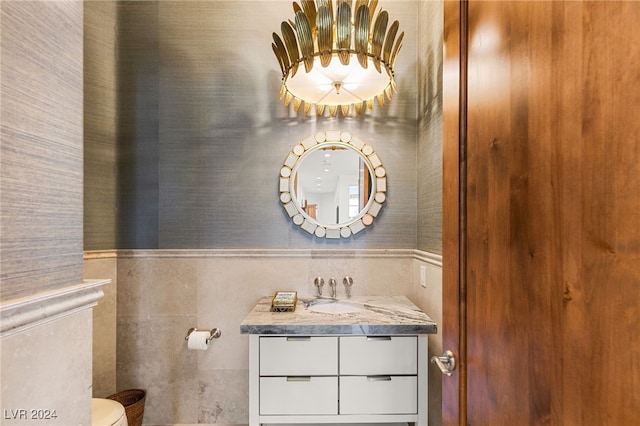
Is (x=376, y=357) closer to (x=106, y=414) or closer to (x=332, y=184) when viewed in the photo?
(x=332, y=184)

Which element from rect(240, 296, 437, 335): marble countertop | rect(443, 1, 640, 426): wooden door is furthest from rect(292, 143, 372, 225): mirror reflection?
rect(443, 1, 640, 426): wooden door

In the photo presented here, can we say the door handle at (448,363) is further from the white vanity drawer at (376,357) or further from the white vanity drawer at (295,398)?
the white vanity drawer at (295,398)

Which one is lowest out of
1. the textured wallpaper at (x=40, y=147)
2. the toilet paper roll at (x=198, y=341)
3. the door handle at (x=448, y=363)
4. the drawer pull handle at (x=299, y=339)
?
the toilet paper roll at (x=198, y=341)

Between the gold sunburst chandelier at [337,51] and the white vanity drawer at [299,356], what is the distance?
141 centimetres

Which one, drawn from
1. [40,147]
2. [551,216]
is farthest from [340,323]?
[40,147]

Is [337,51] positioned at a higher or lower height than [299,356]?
higher

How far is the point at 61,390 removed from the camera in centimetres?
77

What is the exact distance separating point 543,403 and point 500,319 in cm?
18

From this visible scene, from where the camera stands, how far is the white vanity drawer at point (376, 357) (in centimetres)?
159

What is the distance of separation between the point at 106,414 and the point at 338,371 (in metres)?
1.15

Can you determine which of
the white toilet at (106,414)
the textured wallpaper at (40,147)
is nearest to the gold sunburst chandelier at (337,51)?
the textured wallpaper at (40,147)

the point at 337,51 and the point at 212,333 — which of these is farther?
the point at 212,333

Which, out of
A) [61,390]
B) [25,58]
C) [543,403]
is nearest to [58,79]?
[25,58]

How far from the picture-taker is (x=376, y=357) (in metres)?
1.59
